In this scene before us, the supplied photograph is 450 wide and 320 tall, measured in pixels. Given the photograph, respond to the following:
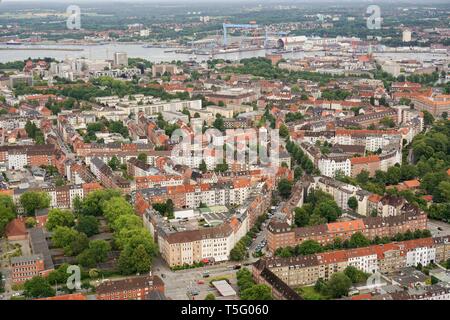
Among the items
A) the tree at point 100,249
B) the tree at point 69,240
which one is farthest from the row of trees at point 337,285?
the tree at point 69,240

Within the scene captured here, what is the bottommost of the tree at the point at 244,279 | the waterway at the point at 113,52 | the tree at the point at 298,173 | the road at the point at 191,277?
the road at the point at 191,277

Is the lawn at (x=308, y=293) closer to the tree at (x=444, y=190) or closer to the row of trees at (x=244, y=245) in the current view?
the row of trees at (x=244, y=245)

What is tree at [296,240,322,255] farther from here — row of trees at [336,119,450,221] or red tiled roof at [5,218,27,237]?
red tiled roof at [5,218,27,237]

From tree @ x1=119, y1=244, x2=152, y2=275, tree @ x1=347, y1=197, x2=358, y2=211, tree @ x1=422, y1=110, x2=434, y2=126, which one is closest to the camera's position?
tree @ x1=119, y1=244, x2=152, y2=275

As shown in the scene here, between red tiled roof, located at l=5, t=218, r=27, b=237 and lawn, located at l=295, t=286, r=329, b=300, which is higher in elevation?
red tiled roof, located at l=5, t=218, r=27, b=237

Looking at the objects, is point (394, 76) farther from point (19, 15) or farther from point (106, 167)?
point (19, 15)

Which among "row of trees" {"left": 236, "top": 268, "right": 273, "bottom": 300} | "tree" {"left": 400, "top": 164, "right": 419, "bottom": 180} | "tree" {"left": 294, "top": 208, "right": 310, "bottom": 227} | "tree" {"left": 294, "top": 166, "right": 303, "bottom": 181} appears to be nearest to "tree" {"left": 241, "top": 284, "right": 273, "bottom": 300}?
"row of trees" {"left": 236, "top": 268, "right": 273, "bottom": 300}
